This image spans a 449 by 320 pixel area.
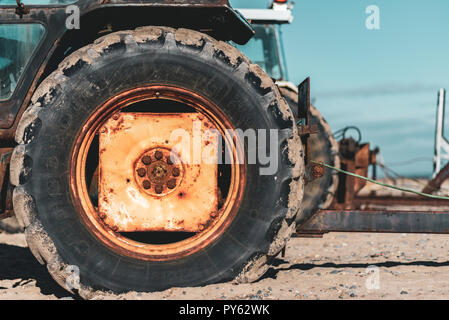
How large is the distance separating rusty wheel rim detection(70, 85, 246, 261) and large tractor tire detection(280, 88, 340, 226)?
9.08 feet

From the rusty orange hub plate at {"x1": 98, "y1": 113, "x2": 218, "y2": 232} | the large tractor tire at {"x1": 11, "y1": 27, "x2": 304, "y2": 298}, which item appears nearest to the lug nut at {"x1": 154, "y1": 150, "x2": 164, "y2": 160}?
the rusty orange hub plate at {"x1": 98, "y1": 113, "x2": 218, "y2": 232}

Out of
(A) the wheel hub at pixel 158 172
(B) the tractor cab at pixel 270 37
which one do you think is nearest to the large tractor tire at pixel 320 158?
(B) the tractor cab at pixel 270 37

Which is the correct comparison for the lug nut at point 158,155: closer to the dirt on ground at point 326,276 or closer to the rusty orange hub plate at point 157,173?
the rusty orange hub plate at point 157,173

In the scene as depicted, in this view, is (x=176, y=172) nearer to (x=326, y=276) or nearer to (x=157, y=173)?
(x=157, y=173)

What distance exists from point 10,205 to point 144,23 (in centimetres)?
125

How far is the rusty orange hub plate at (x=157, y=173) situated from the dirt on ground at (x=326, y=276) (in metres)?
0.39

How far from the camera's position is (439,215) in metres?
3.06

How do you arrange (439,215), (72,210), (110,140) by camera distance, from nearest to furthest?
(72,210)
(110,140)
(439,215)

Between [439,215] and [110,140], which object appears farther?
[439,215]

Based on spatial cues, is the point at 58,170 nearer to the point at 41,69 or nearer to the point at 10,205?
the point at 10,205

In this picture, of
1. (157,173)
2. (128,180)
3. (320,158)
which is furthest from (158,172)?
(320,158)

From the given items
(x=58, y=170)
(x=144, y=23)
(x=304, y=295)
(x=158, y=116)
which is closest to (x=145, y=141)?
(x=158, y=116)

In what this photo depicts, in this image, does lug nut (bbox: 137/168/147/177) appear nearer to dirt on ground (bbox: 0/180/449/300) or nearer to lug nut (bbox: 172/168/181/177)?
lug nut (bbox: 172/168/181/177)

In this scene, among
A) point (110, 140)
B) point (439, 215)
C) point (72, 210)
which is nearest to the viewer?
point (72, 210)
